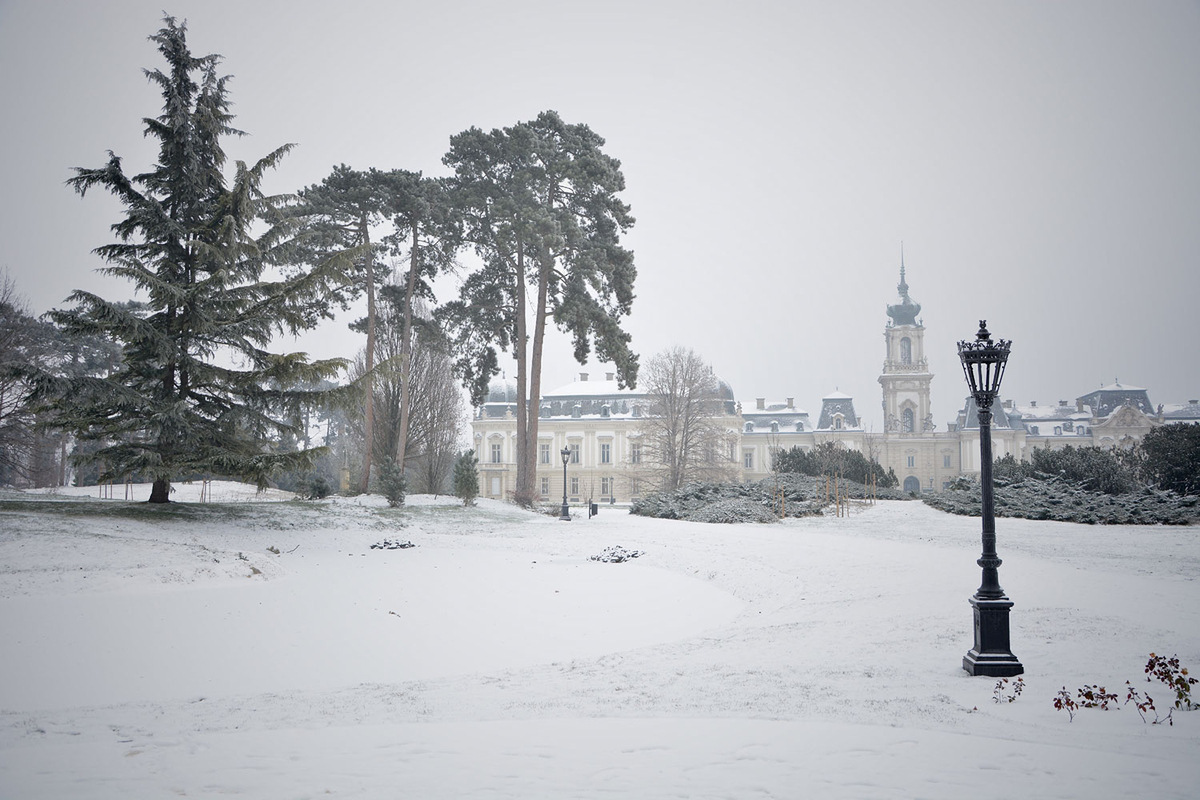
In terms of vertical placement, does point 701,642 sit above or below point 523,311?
below

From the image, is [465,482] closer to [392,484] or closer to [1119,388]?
[392,484]

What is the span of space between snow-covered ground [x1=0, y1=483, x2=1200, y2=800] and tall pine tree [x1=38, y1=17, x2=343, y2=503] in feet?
5.37

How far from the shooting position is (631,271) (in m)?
24.0

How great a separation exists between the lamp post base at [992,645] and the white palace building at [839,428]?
47.2 m

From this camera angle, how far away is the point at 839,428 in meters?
65.4

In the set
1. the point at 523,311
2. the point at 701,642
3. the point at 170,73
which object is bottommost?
the point at 701,642

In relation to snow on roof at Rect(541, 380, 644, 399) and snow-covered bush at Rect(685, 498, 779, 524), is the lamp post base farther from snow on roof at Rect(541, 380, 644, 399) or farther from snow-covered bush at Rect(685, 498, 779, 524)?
snow on roof at Rect(541, 380, 644, 399)

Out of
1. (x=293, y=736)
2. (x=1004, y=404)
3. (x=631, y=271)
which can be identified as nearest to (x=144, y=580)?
(x=293, y=736)

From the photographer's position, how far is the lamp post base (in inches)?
220

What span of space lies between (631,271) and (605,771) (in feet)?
69.5

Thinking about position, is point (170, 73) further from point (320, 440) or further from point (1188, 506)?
point (320, 440)

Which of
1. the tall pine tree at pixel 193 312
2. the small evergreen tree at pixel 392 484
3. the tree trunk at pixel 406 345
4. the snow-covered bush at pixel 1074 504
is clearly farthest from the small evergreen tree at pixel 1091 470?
the tall pine tree at pixel 193 312

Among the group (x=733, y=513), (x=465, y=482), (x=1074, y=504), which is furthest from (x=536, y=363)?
(x=1074, y=504)

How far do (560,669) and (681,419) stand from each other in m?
28.9
